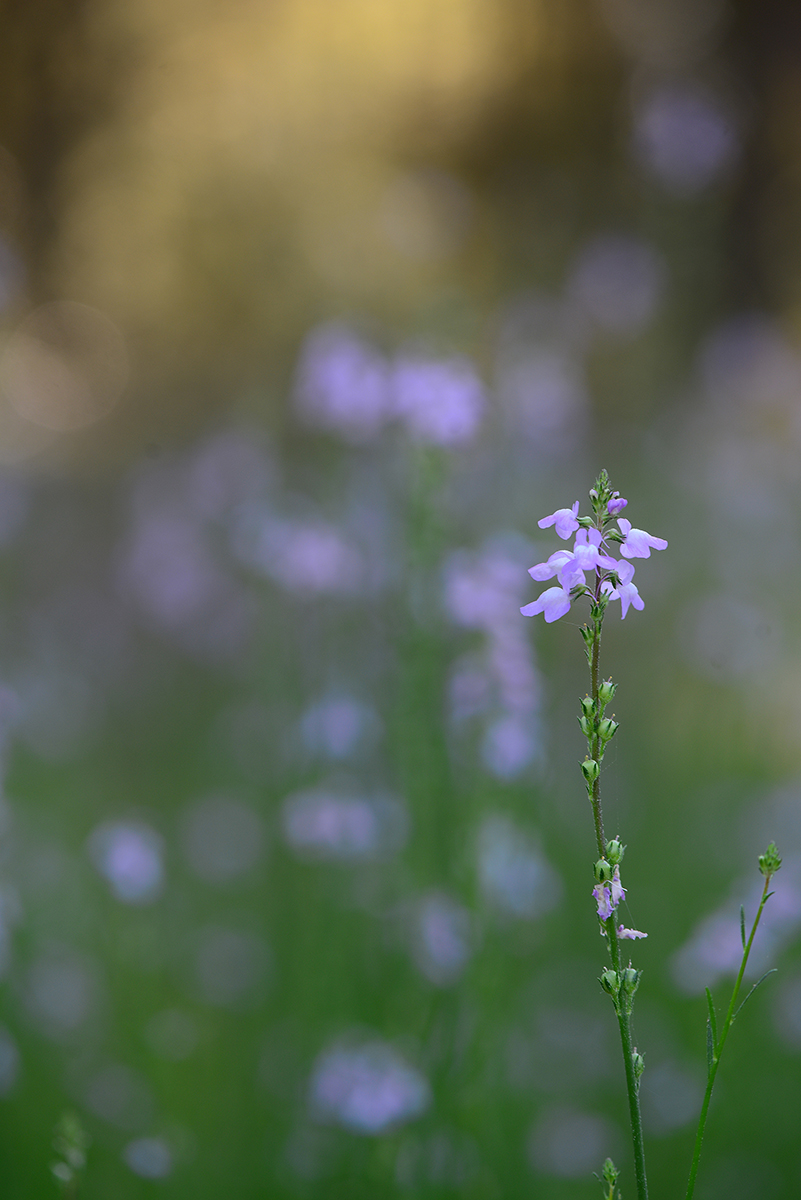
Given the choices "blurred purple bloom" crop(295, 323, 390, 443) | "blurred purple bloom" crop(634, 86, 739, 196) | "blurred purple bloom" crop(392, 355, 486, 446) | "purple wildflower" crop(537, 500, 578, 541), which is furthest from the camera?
"blurred purple bloom" crop(634, 86, 739, 196)

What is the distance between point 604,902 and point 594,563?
313mm

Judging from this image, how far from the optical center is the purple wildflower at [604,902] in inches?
34.8

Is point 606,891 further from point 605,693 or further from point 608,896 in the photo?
point 605,693

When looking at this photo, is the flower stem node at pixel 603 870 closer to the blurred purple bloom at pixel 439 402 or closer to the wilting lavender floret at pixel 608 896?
the wilting lavender floret at pixel 608 896

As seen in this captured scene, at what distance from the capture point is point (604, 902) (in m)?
0.89

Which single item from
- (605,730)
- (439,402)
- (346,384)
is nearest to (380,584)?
(346,384)

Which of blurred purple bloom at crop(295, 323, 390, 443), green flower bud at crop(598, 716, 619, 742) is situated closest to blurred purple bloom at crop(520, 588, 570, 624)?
green flower bud at crop(598, 716, 619, 742)

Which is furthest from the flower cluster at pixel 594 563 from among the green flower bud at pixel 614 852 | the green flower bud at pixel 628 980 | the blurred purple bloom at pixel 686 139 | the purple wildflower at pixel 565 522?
the blurred purple bloom at pixel 686 139

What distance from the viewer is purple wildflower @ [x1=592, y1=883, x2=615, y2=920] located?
2.90 ft

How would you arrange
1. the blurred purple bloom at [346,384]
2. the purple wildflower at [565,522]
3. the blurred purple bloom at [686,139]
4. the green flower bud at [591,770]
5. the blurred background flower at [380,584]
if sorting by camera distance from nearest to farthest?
the green flower bud at [591,770] → the purple wildflower at [565,522] → the blurred background flower at [380,584] → the blurred purple bloom at [346,384] → the blurred purple bloom at [686,139]

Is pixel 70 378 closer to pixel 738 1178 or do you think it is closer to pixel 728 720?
pixel 728 720

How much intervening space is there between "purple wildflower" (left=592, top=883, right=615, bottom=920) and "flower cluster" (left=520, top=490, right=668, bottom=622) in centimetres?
26

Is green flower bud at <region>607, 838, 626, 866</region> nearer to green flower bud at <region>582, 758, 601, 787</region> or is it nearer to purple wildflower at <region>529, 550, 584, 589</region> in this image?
green flower bud at <region>582, 758, 601, 787</region>

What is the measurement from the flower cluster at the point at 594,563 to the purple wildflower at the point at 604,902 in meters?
0.26
